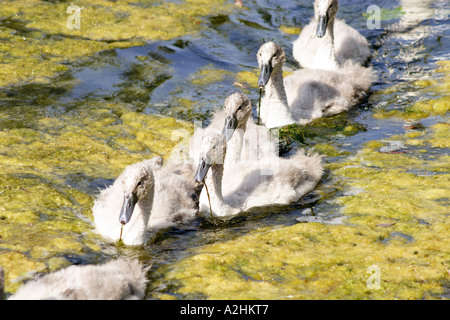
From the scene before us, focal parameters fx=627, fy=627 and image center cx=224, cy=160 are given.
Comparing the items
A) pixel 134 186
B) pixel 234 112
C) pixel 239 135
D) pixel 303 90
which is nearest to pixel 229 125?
pixel 234 112

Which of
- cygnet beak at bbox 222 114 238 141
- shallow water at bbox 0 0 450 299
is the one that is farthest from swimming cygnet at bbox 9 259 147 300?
cygnet beak at bbox 222 114 238 141

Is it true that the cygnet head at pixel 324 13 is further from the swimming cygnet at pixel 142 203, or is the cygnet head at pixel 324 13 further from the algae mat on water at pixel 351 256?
the swimming cygnet at pixel 142 203

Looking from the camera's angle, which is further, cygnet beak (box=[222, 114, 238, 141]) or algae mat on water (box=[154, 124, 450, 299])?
cygnet beak (box=[222, 114, 238, 141])

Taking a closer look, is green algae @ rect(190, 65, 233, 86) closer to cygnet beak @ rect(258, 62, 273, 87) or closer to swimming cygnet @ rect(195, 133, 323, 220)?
cygnet beak @ rect(258, 62, 273, 87)

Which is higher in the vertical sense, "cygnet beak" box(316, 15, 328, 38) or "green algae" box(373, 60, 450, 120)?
"cygnet beak" box(316, 15, 328, 38)

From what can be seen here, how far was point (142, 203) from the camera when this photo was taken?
636 cm

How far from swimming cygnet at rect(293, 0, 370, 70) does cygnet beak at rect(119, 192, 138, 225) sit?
494cm

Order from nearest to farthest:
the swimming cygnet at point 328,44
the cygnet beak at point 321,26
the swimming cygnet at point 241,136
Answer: the swimming cygnet at point 241,136 → the cygnet beak at point 321,26 → the swimming cygnet at point 328,44

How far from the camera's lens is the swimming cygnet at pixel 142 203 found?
20.1ft

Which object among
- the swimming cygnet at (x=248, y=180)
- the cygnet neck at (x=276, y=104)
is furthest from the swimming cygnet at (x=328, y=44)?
the swimming cygnet at (x=248, y=180)

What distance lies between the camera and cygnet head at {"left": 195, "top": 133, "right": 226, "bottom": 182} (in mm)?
6469

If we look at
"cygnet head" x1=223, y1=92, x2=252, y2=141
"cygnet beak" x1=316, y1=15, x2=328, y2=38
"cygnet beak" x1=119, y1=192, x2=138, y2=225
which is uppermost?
"cygnet beak" x1=316, y1=15, x2=328, y2=38

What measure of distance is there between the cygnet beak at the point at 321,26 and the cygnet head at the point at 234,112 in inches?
98.4

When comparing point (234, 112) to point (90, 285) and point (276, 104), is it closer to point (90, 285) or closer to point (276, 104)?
point (276, 104)
